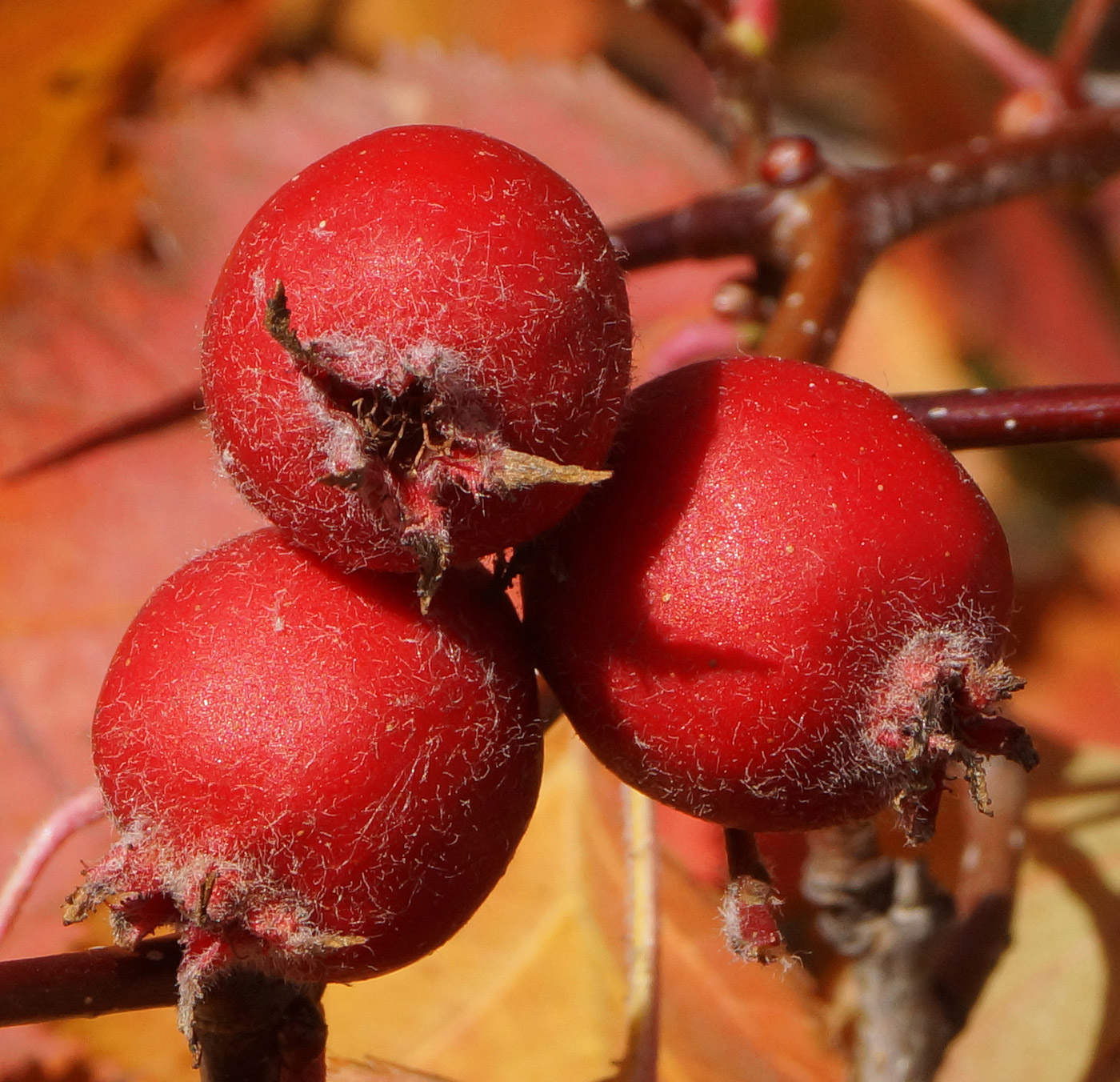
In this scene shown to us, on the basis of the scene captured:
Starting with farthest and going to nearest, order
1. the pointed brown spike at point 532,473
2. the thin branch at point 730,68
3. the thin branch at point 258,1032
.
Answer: the thin branch at point 730,68, the thin branch at point 258,1032, the pointed brown spike at point 532,473

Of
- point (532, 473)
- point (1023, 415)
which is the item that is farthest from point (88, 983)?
point (1023, 415)

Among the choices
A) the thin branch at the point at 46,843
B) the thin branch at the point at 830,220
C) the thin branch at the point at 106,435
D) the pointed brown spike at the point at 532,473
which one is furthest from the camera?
the thin branch at the point at 106,435

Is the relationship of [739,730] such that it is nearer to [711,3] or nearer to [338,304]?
[338,304]

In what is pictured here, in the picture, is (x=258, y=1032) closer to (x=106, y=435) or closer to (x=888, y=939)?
(x=888, y=939)

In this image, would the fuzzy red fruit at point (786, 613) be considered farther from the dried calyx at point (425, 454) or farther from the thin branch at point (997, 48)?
the thin branch at point (997, 48)

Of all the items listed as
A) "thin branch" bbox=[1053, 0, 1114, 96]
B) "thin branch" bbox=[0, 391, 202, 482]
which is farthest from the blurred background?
"thin branch" bbox=[1053, 0, 1114, 96]

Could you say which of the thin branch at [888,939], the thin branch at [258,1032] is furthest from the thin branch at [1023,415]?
the thin branch at [258,1032]

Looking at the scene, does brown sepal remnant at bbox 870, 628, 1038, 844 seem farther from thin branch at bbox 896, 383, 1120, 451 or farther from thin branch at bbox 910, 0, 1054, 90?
thin branch at bbox 910, 0, 1054, 90
